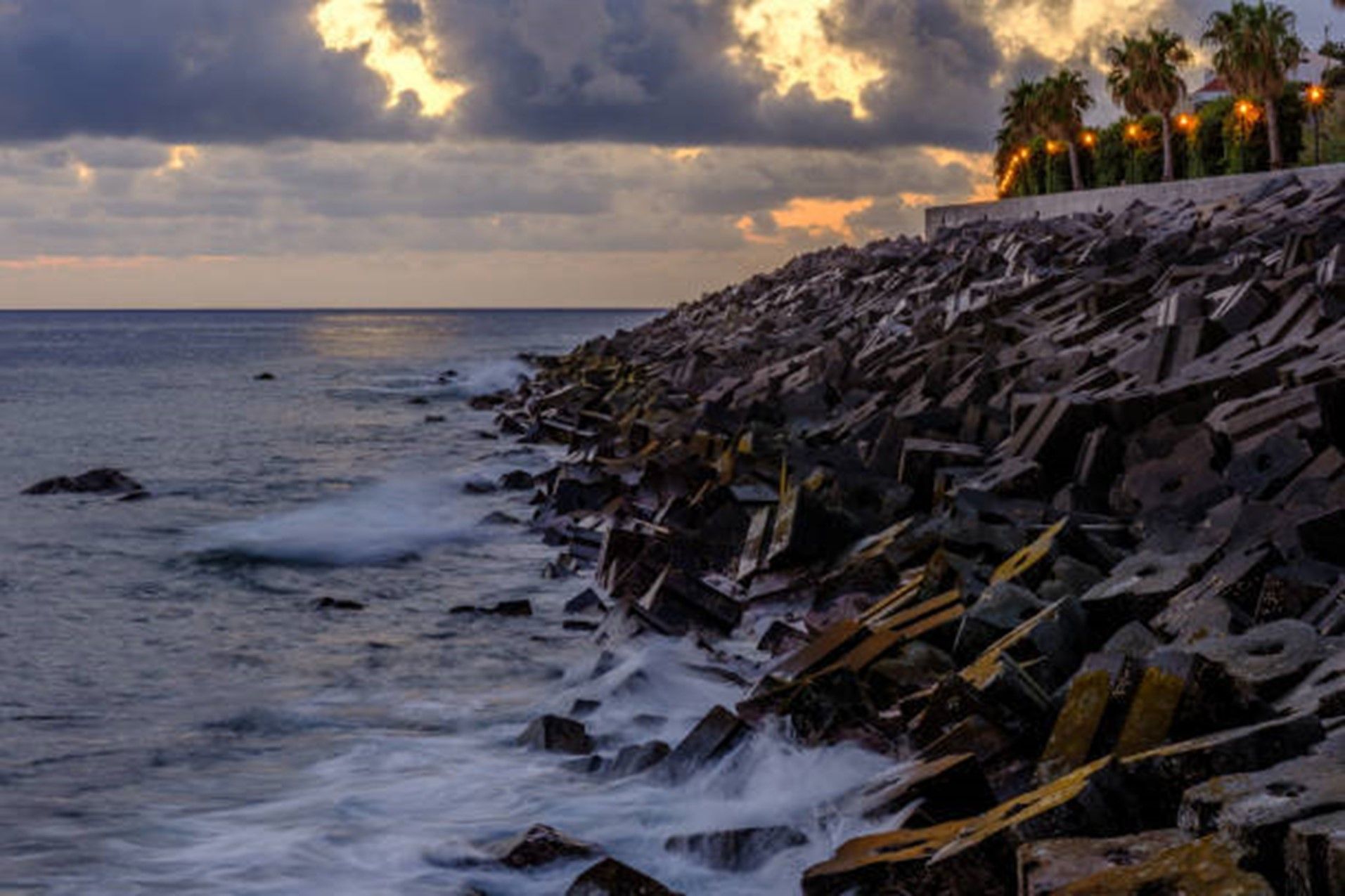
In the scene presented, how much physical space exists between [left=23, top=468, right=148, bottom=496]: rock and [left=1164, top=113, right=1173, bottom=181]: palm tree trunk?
3907 centimetres

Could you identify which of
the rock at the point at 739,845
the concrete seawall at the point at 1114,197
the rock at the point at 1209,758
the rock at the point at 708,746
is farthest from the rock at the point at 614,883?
the concrete seawall at the point at 1114,197

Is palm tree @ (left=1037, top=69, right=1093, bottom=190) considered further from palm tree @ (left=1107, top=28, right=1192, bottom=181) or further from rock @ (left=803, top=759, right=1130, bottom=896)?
rock @ (left=803, top=759, right=1130, bottom=896)

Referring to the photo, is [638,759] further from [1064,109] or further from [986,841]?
[1064,109]

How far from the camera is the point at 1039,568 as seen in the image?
686cm

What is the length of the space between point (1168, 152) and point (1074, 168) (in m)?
9.11

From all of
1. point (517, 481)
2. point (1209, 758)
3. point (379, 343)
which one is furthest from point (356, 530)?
point (379, 343)

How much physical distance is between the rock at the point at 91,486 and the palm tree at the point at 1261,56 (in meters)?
34.5

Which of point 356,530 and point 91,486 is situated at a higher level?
point 91,486

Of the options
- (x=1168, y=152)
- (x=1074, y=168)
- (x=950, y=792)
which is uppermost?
(x=1074, y=168)

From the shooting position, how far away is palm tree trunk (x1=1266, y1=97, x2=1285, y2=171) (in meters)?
41.0

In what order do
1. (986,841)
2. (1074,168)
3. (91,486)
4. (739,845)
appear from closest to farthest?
(986,841), (739,845), (91,486), (1074,168)

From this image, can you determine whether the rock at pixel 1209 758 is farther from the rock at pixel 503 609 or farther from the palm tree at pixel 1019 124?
the palm tree at pixel 1019 124

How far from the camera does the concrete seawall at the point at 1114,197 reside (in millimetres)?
26234

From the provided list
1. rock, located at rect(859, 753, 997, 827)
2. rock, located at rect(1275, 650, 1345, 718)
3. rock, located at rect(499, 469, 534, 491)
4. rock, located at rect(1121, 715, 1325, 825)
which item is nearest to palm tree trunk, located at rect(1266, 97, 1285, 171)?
rock, located at rect(499, 469, 534, 491)
